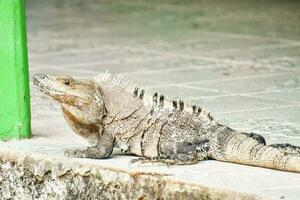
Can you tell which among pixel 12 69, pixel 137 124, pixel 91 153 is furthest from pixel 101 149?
pixel 12 69

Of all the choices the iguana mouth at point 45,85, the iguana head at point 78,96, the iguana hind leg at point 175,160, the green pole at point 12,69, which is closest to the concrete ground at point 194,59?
the iguana hind leg at point 175,160

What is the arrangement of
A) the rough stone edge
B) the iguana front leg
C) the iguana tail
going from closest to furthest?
the rough stone edge → the iguana tail → the iguana front leg

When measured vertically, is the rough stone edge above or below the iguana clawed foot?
below

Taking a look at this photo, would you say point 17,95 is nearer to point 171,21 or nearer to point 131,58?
point 131,58

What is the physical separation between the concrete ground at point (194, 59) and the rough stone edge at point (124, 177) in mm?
58

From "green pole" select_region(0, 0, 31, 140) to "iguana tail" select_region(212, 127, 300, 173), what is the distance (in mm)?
1482

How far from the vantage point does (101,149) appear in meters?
6.94

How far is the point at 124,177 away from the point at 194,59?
15.5 feet

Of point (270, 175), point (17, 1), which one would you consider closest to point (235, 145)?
point (270, 175)

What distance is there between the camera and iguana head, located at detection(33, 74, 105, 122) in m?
6.93

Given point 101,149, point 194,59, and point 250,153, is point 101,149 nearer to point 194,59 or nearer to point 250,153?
point 250,153

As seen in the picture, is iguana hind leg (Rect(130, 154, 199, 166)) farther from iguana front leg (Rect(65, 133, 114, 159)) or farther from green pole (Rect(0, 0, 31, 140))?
green pole (Rect(0, 0, 31, 140))

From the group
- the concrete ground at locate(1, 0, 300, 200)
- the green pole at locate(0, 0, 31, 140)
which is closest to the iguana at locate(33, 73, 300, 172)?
the concrete ground at locate(1, 0, 300, 200)

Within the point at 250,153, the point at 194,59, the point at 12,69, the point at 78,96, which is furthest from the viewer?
the point at 194,59
